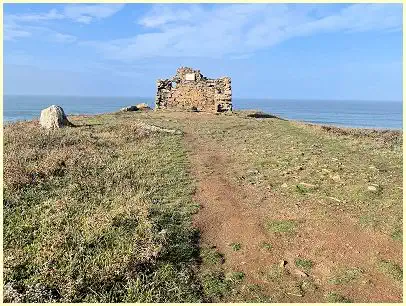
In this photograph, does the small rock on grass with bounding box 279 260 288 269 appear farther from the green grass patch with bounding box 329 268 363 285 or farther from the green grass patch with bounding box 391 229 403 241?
the green grass patch with bounding box 391 229 403 241

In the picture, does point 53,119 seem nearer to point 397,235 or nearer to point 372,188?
point 372,188

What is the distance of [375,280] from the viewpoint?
344 inches

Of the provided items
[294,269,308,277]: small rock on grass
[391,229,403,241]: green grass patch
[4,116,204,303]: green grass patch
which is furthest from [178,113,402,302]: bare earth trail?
[4,116,204,303]: green grass patch

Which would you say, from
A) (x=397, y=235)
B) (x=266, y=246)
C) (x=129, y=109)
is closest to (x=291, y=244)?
(x=266, y=246)

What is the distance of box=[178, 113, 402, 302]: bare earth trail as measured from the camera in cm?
848

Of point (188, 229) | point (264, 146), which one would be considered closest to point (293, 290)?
point (188, 229)

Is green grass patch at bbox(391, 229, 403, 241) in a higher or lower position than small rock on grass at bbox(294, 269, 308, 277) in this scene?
higher

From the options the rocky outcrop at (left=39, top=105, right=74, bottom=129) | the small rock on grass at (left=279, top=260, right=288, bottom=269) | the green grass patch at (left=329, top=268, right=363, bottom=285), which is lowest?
the green grass patch at (left=329, top=268, right=363, bottom=285)

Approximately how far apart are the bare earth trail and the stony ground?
28mm

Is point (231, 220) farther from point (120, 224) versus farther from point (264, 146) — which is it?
point (264, 146)

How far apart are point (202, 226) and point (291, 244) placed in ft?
7.60

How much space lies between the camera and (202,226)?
1132 cm

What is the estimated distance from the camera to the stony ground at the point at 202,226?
8.36 metres

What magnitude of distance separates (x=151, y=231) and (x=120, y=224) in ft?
3.06
